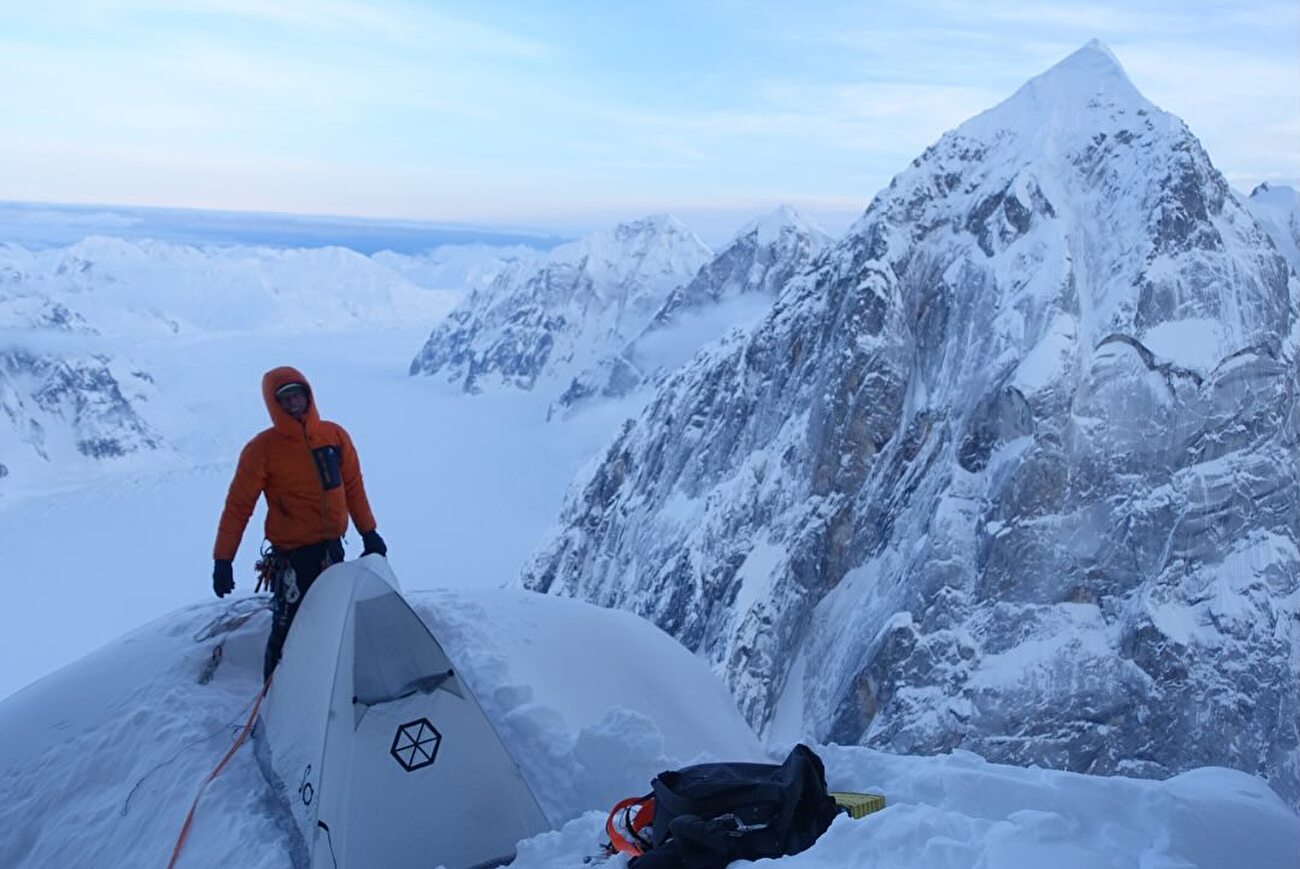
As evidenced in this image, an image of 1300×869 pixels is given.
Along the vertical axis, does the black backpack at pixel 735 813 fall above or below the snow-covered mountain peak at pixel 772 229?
below

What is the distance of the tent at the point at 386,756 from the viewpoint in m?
6.69

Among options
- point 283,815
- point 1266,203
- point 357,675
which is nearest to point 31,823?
point 283,815

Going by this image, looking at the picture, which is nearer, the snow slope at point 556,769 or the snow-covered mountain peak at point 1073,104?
the snow slope at point 556,769

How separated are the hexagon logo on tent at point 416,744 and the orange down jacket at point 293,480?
2318 millimetres

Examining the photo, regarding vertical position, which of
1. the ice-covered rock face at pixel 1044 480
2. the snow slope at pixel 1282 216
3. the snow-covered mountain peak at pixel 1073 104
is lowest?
the ice-covered rock face at pixel 1044 480

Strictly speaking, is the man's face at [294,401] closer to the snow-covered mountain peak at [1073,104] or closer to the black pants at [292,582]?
the black pants at [292,582]

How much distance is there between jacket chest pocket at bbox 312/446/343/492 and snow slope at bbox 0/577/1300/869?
75.1 inches

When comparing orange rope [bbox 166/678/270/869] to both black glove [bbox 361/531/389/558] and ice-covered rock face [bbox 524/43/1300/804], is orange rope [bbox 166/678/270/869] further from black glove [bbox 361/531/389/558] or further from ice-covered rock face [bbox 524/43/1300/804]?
ice-covered rock face [bbox 524/43/1300/804]

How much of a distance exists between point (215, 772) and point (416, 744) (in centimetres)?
195

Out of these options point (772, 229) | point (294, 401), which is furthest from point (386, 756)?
point (772, 229)

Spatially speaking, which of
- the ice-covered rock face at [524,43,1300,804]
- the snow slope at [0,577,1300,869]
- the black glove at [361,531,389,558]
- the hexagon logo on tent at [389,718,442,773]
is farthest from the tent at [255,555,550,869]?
the ice-covered rock face at [524,43,1300,804]

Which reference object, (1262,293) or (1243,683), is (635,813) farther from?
(1262,293)

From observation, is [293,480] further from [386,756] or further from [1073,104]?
[1073,104]

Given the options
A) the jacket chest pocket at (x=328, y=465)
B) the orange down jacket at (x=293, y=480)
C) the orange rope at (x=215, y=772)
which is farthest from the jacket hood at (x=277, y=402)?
the orange rope at (x=215, y=772)
